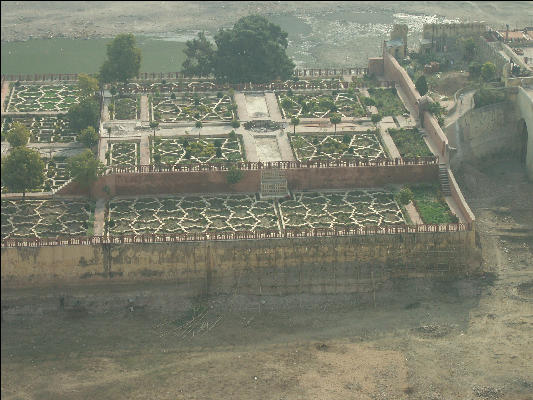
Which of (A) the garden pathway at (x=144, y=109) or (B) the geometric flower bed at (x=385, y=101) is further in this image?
(B) the geometric flower bed at (x=385, y=101)

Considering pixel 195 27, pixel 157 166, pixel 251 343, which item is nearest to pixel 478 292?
pixel 251 343

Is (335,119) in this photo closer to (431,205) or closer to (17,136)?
(431,205)

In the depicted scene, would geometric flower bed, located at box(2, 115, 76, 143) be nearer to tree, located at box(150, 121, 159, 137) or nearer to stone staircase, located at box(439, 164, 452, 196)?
tree, located at box(150, 121, 159, 137)

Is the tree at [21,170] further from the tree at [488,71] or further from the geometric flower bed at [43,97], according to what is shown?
the tree at [488,71]

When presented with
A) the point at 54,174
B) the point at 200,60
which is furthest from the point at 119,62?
the point at 54,174

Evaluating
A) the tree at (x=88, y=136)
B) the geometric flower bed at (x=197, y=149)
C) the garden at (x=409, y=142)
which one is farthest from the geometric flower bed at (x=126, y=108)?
the garden at (x=409, y=142)

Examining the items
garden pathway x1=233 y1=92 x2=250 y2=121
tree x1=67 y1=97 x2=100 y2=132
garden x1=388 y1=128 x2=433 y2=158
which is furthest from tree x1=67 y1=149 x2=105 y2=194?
garden x1=388 y1=128 x2=433 y2=158
